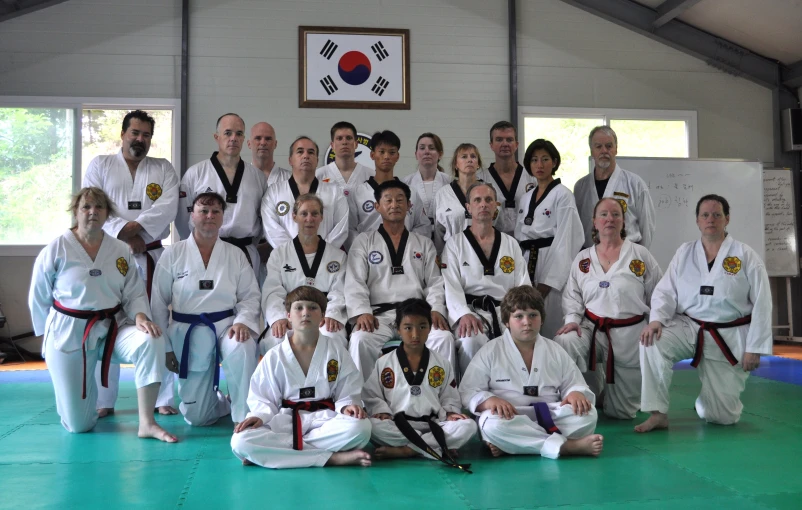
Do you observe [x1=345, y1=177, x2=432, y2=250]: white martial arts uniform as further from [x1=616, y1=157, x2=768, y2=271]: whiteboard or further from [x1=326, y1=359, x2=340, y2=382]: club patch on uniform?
[x1=616, y1=157, x2=768, y2=271]: whiteboard

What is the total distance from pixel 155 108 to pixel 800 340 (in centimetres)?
827

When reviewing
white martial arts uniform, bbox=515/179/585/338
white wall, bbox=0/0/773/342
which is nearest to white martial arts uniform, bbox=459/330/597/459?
white martial arts uniform, bbox=515/179/585/338

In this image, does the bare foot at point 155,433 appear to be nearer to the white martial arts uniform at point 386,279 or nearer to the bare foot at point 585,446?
the white martial arts uniform at point 386,279

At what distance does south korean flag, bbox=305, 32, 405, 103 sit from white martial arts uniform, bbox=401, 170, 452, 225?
3063mm

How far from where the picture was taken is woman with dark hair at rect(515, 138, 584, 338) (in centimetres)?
496

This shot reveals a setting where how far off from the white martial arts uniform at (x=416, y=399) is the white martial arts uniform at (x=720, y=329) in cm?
132

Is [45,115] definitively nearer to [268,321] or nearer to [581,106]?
[268,321]

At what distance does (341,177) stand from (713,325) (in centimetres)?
278

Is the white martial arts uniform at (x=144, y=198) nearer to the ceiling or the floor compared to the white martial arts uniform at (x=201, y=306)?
nearer to the ceiling

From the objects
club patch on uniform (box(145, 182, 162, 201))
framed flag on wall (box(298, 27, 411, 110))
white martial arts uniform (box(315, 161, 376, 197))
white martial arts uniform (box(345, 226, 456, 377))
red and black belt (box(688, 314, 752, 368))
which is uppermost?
framed flag on wall (box(298, 27, 411, 110))

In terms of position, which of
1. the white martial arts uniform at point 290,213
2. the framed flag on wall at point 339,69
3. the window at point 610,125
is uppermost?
the framed flag on wall at point 339,69

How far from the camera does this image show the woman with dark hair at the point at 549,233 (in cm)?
496

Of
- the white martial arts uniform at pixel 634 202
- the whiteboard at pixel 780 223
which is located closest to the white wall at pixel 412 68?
the whiteboard at pixel 780 223

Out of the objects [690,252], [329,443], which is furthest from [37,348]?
[690,252]
